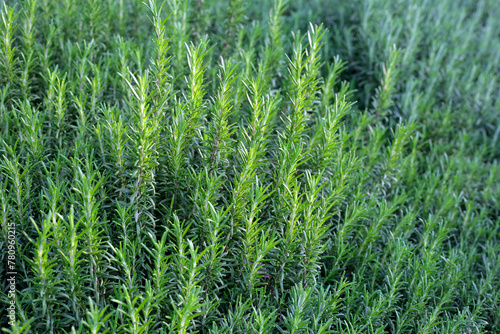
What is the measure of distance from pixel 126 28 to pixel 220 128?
1506mm

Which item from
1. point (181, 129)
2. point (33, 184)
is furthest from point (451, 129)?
point (33, 184)

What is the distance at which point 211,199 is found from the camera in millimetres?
1929

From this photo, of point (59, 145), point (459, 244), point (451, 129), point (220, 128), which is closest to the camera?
point (220, 128)

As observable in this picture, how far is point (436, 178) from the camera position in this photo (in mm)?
2707

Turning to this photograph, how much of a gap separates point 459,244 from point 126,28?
2.57m

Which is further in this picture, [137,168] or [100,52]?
[100,52]

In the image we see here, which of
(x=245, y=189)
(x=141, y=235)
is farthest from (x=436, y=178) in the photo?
(x=141, y=235)

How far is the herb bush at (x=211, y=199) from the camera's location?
5.73 feet

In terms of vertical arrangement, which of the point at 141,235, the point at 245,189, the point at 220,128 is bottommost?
the point at 141,235

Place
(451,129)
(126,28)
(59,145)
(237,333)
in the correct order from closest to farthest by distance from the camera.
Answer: (237,333) < (59,145) < (126,28) < (451,129)

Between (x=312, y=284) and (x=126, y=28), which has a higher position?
(x=126, y=28)

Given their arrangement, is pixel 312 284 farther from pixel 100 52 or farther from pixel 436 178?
pixel 100 52

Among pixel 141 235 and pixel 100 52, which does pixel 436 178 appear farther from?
pixel 100 52

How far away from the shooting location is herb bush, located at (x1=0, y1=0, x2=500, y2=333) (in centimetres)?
175
